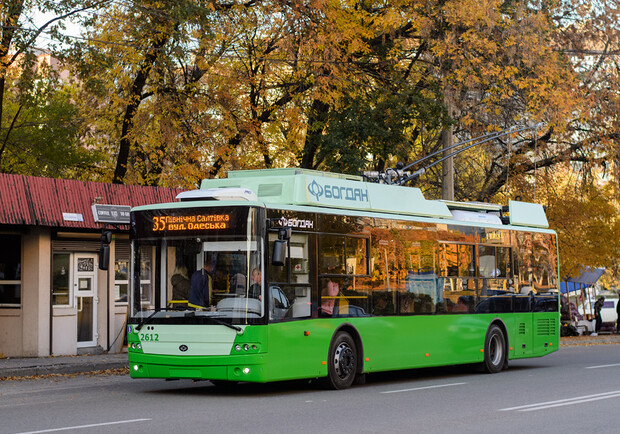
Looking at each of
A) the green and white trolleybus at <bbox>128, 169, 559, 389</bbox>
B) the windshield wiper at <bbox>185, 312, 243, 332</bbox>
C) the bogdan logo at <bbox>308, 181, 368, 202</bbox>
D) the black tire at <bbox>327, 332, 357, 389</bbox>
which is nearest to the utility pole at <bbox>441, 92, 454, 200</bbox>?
the green and white trolleybus at <bbox>128, 169, 559, 389</bbox>

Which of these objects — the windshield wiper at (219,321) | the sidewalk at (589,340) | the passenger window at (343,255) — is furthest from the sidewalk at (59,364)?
the sidewalk at (589,340)

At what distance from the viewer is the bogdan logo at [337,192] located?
15.0 metres

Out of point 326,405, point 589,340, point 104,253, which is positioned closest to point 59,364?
point 104,253

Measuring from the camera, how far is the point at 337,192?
15500 mm

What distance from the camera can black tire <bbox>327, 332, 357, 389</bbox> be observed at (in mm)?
14688

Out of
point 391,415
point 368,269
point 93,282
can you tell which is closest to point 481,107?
point 93,282

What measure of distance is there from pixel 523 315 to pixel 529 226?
2.08 meters

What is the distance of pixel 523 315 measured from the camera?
20109mm

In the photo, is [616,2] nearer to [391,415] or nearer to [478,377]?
[478,377]

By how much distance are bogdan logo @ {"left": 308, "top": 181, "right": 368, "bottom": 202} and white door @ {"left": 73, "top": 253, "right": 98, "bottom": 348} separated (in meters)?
9.44

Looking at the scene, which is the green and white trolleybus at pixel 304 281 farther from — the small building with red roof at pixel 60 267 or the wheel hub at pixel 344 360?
the small building with red roof at pixel 60 267

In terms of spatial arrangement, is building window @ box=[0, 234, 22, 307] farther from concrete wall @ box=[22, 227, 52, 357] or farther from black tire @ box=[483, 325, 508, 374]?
black tire @ box=[483, 325, 508, 374]

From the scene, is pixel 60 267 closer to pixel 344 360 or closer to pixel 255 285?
pixel 344 360

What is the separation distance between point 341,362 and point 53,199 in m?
9.04
